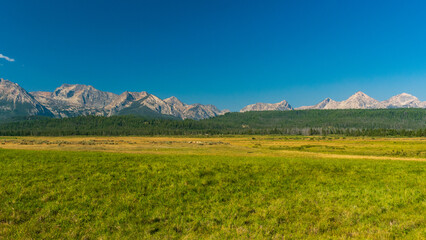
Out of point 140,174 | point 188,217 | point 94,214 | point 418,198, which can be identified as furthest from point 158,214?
point 418,198

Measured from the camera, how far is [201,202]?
14.7 m

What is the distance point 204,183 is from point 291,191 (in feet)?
21.5

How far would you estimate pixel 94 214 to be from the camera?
12.6 metres

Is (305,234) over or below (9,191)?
below

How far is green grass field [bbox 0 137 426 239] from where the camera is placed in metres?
11.5

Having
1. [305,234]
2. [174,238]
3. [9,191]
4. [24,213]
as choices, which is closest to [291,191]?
[305,234]

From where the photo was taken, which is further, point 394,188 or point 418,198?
point 394,188

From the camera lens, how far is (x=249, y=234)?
36.8 feet

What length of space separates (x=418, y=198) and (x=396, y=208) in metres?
2.85

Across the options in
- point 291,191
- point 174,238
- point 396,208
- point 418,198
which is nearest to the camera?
point 174,238

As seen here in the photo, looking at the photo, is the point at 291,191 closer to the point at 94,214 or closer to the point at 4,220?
the point at 94,214

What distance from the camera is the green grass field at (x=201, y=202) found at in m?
11.5

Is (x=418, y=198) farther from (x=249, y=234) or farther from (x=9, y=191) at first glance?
(x=9, y=191)

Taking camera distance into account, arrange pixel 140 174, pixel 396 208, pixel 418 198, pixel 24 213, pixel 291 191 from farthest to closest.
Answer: pixel 140 174
pixel 291 191
pixel 418 198
pixel 396 208
pixel 24 213
